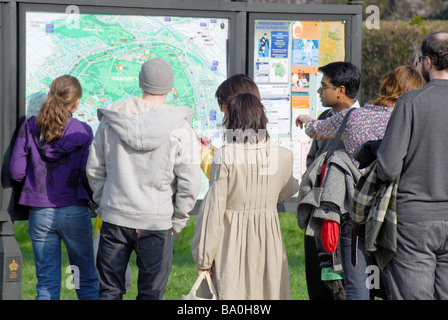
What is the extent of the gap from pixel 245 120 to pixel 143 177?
682 millimetres

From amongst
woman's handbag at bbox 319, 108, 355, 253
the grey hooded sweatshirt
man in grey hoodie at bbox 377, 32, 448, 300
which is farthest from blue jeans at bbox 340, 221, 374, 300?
the grey hooded sweatshirt

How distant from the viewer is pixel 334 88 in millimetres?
4570

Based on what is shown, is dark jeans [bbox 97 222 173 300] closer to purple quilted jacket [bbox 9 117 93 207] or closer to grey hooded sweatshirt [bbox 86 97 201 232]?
grey hooded sweatshirt [bbox 86 97 201 232]

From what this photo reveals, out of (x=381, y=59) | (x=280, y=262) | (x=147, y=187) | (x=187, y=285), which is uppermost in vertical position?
(x=381, y=59)

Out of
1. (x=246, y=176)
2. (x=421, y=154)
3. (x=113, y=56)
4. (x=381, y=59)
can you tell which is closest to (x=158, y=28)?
(x=113, y=56)

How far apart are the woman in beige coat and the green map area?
4.03ft

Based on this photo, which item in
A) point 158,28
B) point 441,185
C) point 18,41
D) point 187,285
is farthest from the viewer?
point 187,285

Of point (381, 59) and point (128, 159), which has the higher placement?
point (381, 59)

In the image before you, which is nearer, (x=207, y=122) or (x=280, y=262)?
(x=280, y=262)

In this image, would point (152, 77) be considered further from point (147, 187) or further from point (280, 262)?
point (280, 262)

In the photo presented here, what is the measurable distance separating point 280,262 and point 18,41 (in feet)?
7.28

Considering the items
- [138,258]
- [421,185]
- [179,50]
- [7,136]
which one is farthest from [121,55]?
[421,185]

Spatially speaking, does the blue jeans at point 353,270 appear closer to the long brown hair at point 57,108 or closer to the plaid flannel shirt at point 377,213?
the plaid flannel shirt at point 377,213

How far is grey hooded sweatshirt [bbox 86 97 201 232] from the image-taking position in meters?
3.93
